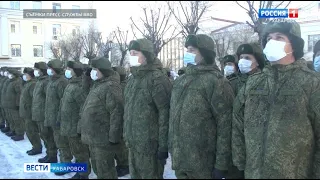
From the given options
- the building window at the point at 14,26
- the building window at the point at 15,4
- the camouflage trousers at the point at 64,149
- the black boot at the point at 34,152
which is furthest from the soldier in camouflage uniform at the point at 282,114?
the building window at the point at 15,4

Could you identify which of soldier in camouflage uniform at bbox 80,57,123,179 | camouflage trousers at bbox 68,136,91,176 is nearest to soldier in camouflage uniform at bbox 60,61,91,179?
camouflage trousers at bbox 68,136,91,176

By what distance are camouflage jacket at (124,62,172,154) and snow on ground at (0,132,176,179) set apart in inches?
62.5

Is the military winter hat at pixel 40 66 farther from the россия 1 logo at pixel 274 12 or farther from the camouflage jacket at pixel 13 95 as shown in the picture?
the россия 1 logo at pixel 274 12

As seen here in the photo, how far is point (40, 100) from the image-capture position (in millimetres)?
7074

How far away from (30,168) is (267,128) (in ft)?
15.9

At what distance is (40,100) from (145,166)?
13.8 feet

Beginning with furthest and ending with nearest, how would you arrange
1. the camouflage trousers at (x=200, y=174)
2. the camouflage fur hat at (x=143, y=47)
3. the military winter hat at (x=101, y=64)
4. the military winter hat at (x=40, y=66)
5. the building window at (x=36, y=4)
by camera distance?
the building window at (x=36, y=4)
the military winter hat at (x=40, y=66)
the military winter hat at (x=101, y=64)
the camouflage fur hat at (x=143, y=47)
the camouflage trousers at (x=200, y=174)

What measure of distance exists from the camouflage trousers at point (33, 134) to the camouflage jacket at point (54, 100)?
1.42 meters

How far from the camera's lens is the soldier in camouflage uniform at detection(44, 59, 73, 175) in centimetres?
590

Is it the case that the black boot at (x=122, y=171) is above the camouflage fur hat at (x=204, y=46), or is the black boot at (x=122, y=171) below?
below

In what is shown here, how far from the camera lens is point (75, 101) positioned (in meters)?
5.46

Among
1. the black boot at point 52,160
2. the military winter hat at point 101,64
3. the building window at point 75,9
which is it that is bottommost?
the black boot at point 52,160

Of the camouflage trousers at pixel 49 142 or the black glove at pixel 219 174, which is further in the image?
the camouflage trousers at pixel 49 142

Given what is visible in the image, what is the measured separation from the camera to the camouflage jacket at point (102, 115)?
14.7 feet
